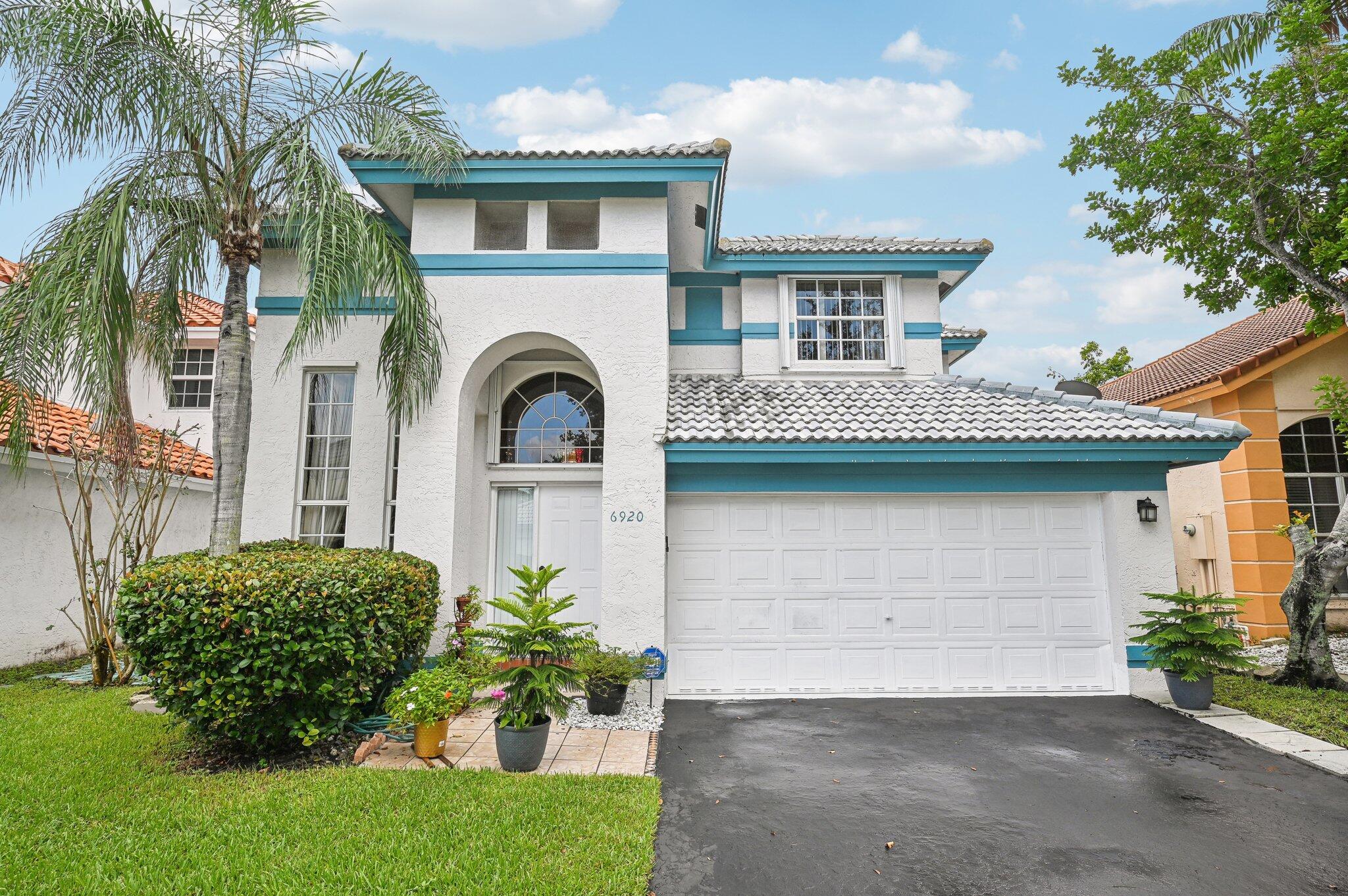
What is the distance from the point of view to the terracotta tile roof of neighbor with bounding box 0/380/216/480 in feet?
29.1

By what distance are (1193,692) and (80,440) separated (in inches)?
572

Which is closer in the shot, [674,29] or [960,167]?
[674,29]

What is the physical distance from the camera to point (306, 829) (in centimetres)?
423

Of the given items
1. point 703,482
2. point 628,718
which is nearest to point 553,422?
point 703,482

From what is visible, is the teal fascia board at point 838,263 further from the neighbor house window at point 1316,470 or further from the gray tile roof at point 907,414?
the neighbor house window at point 1316,470

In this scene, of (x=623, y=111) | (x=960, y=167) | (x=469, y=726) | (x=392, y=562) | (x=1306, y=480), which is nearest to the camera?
(x=392, y=562)

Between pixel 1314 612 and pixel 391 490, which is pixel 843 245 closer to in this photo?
pixel 391 490

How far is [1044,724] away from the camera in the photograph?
7.00 meters

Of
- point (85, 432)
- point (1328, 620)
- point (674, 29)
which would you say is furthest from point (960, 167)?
point (85, 432)

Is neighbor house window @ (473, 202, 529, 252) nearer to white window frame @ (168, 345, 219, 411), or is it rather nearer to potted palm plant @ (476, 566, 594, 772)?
potted palm plant @ (476, 566, 594, 772)

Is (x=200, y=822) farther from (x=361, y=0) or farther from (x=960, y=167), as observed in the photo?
(x=960, y=167)

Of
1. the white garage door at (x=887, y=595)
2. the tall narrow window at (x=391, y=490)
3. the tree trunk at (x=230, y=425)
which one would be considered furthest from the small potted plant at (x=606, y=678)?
the tree trunk at (x=230, y=425)

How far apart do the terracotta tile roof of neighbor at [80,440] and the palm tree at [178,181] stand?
6.29 feet

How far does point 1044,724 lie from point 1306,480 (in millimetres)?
9545
